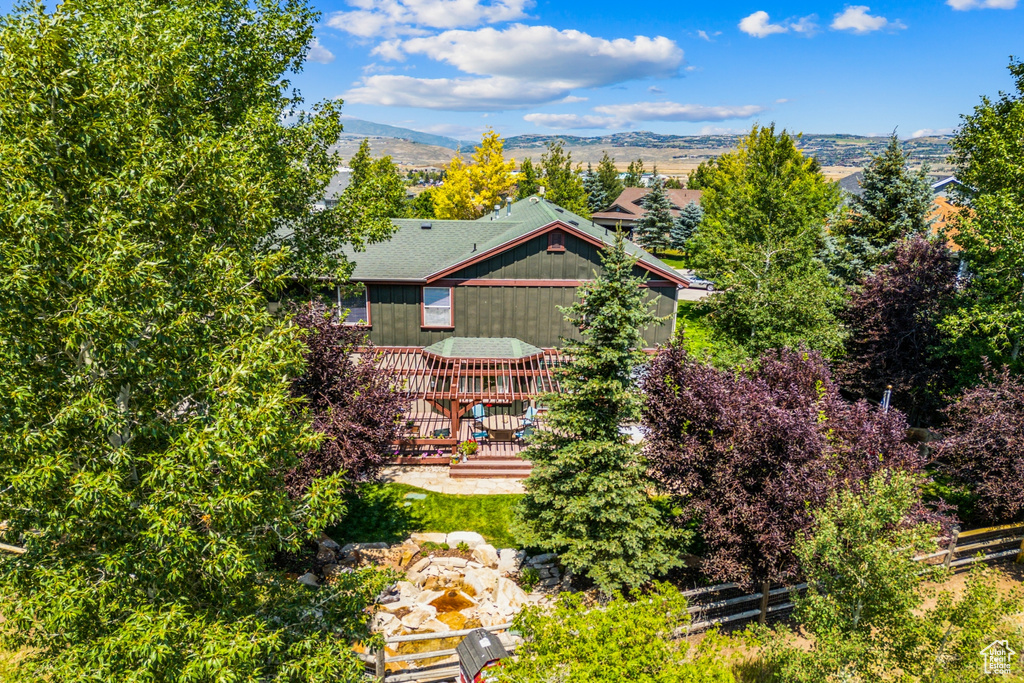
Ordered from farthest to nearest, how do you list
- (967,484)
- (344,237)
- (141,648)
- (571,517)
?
(344,237)
(967,484)
(571,517)
(141,648)

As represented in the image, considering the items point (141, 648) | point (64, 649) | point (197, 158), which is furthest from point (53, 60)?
point (64, 649)

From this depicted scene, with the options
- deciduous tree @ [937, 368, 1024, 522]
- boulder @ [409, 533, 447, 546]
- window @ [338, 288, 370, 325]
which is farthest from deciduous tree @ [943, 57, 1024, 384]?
window @ [338, 288, 370, 325]

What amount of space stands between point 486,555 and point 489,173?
129ft

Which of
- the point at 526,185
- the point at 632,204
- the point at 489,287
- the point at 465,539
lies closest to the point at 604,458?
the point at 465,539

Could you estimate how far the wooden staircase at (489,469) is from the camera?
59.0 feet

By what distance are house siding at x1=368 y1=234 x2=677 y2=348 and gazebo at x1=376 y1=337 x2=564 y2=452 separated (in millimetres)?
578

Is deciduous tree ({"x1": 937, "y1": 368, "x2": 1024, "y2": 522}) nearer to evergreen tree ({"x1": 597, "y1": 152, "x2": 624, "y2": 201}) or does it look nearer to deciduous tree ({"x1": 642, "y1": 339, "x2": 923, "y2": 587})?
deciduous tree ({"x1": 642, "y1": 339, "x2": 923, "y2": 587})

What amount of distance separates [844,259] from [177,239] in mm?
30799

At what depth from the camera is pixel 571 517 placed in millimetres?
12000

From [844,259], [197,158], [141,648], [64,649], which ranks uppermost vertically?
[197,158]

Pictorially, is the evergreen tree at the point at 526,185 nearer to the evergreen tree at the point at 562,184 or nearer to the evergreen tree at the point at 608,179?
the evergreen tree at the point at 562,184

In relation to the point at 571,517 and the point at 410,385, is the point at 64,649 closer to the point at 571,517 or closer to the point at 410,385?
the point at 571,517

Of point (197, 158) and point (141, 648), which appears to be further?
point (197, 158)

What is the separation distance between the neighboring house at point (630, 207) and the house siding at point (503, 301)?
4582cm
